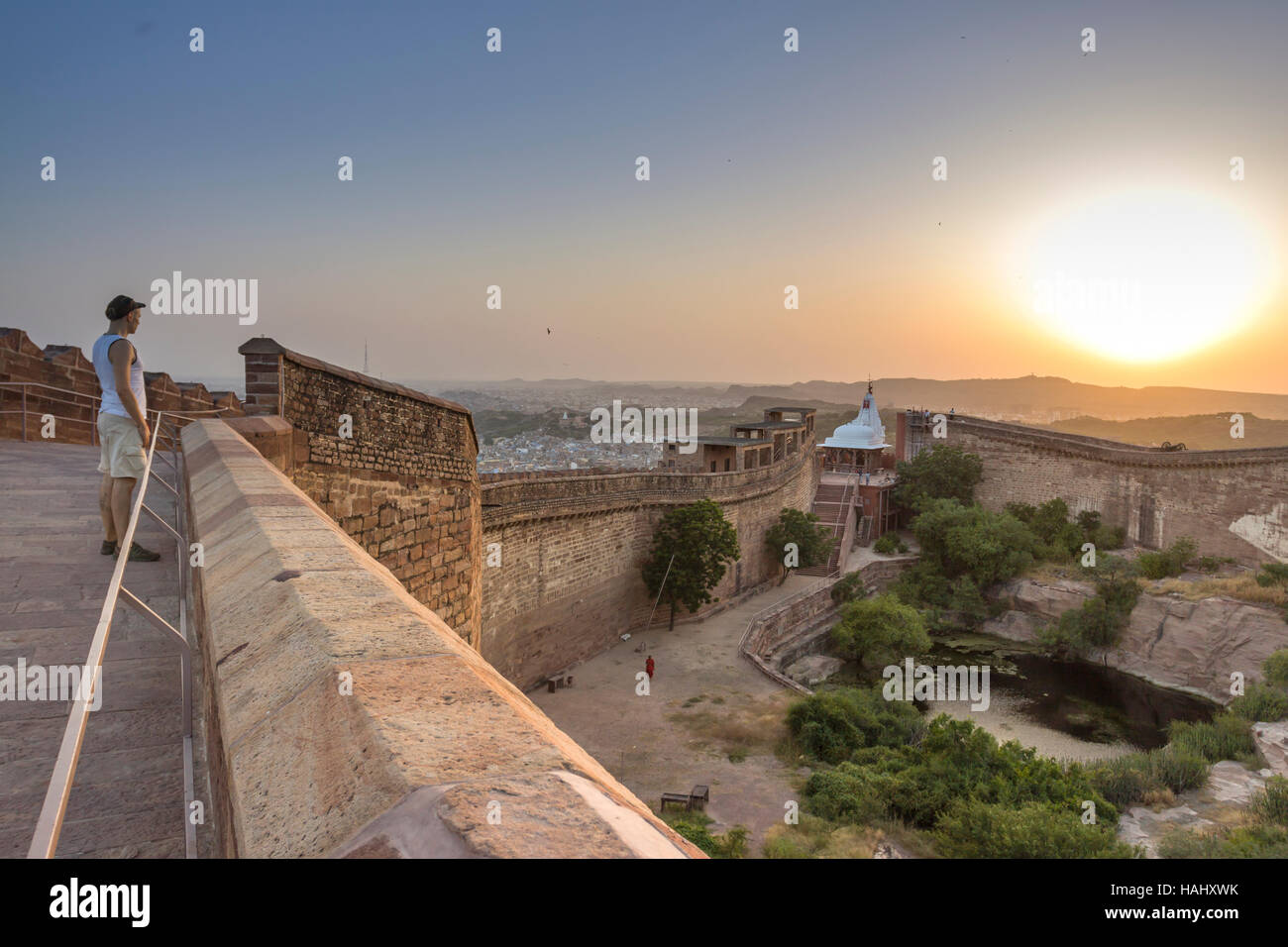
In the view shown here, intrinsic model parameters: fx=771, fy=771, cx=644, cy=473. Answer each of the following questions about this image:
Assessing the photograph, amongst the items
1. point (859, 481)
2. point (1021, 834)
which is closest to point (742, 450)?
point (859, 481)

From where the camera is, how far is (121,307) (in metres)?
4.82

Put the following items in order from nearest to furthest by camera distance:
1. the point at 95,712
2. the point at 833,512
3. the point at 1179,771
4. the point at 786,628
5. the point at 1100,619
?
1. the point at 95,712
2. the point at 1179,771
3. the point at 786,628
4. the point at 1100,619
5. the point at 833,512

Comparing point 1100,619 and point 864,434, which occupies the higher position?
point 864,434

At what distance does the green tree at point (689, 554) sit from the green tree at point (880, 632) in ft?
15.3

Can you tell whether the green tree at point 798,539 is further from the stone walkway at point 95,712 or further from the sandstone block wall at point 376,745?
the sandstone block wall at point 376,745

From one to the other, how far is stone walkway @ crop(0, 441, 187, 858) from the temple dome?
139 ft

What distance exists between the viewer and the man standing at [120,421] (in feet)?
15.8

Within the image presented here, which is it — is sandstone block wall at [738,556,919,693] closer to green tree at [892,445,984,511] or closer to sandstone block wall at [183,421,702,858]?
→ green tree at [892,445,984,511]

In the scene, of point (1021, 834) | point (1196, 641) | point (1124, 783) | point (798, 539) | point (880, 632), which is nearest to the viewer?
point (1021, 834)

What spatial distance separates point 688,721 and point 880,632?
8.73m

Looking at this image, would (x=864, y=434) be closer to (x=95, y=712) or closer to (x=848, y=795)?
(x=848, y=795)

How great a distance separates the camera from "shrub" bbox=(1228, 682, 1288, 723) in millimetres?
19891

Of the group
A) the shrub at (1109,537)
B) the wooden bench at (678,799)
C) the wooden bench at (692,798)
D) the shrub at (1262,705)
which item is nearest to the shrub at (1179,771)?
the shrub at (1262,705)
